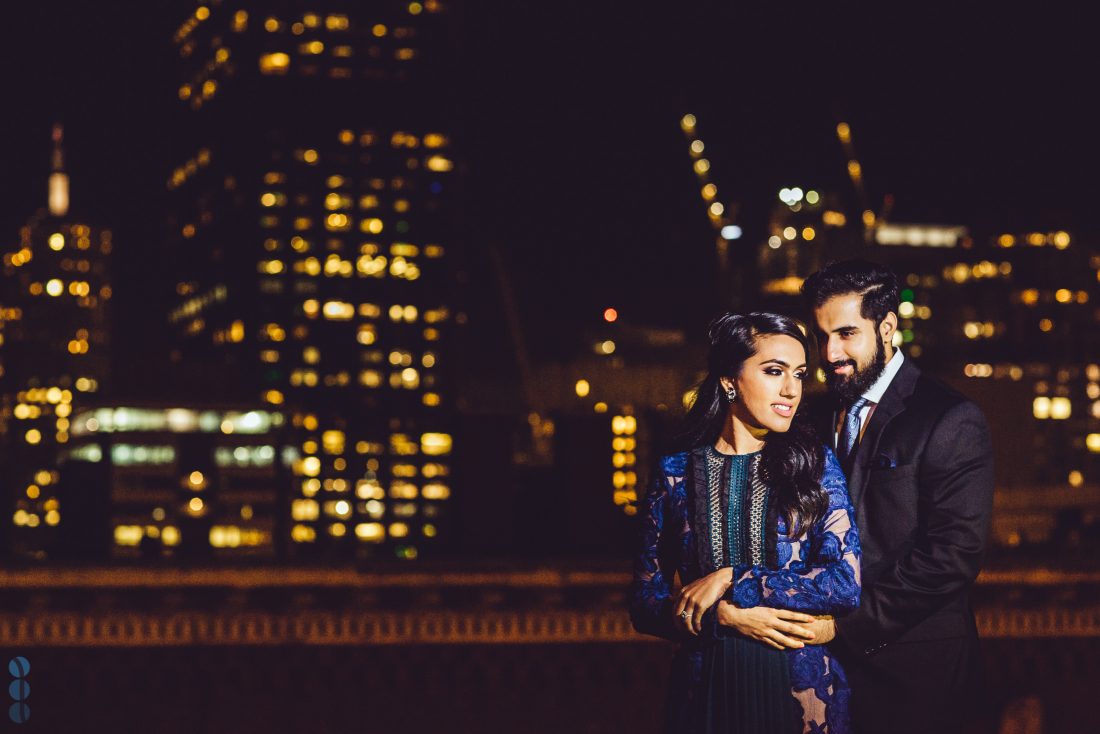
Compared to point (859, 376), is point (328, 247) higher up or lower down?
higher up

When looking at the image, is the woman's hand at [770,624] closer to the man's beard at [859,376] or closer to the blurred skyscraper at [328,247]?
the man's beard at [859,376]

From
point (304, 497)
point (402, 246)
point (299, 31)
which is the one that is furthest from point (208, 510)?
point (299, 31)

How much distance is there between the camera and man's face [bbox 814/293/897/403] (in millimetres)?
4707

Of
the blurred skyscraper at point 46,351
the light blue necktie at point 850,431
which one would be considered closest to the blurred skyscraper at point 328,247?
the blurred skyscraper at point 46,351

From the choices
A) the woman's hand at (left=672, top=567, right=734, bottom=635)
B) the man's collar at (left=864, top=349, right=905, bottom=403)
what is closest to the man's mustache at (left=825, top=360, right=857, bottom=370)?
the man's collar at (left=864, top=349, right=905, bottom=403)

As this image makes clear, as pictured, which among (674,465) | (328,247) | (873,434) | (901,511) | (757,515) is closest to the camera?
(757,515)

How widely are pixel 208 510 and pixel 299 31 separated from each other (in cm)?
6820

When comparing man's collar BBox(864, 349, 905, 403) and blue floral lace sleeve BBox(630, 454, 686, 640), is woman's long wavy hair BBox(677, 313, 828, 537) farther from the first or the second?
man's collar BBox(864, 349, 905, 403)

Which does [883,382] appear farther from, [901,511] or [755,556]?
[755,556]

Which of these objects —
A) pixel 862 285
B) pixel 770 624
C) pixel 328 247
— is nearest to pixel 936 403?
pixel 862 285

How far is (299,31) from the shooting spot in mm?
168625

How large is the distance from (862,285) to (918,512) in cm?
77

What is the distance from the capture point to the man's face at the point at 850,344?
15.4 ft

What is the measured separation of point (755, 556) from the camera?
4273mm
